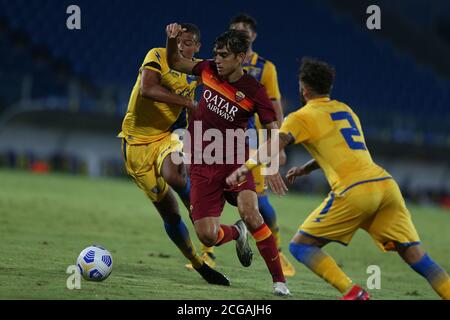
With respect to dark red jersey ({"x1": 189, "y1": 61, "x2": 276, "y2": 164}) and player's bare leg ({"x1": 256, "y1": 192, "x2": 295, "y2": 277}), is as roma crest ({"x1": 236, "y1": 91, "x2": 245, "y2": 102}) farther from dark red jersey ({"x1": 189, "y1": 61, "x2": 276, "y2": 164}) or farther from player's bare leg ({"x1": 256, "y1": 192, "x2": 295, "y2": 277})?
player's bare leg ({"x1": 256, "y1": 192, "x2": 295, "y2": 277})

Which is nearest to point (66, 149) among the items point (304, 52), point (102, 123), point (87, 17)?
point (102, 123)

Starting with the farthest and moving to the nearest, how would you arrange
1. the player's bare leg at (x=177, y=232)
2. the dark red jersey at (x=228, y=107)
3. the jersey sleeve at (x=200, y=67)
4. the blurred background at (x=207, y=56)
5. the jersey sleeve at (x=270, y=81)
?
the blurred background at (x=207, y=56)
the jersey sleeve at (x=270, y=81)
the player's bare leg at (x=177, y=232)
the jersey sleeve at (x=200, y=67)
the dark red jersey at (x=228, y=107)

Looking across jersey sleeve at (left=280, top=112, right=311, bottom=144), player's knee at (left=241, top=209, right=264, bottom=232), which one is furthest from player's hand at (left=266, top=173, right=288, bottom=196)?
A: jersey sleeve at (left=280, top=112, right=311, bottom=144)

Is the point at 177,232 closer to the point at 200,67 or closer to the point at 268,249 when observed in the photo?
the point at 268,249

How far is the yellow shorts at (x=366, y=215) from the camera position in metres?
6.26

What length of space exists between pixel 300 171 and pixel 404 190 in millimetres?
17497

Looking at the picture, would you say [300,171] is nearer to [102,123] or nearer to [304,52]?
[102,123]

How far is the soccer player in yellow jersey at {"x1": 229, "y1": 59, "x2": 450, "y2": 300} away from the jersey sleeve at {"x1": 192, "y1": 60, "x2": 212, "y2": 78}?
4.61 feet

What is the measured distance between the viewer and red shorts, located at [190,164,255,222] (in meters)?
7.30

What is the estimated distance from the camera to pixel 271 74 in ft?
31.3

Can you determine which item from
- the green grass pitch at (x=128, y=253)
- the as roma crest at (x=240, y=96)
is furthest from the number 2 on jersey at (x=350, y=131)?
the green grass pitch at (x=128, y=253)

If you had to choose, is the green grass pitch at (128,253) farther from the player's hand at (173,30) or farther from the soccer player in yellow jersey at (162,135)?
the player's hand at (173,30)

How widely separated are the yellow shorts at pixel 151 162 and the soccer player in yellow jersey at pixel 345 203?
1730 mm
